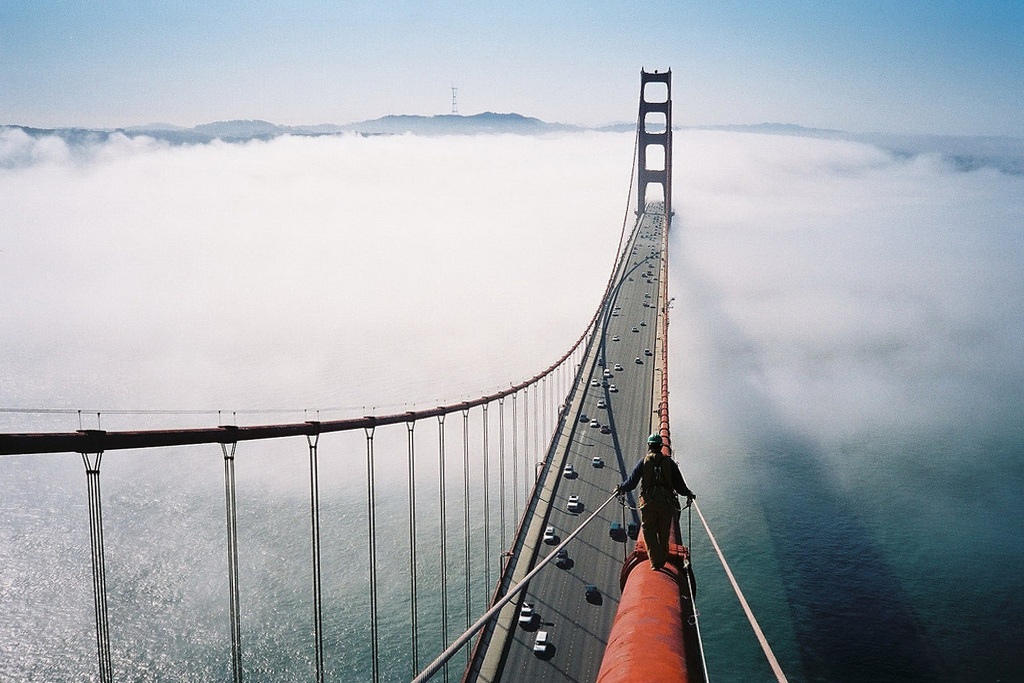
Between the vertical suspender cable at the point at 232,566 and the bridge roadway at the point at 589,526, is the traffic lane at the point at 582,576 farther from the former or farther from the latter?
the vertical suspender cable at the point at 232,566

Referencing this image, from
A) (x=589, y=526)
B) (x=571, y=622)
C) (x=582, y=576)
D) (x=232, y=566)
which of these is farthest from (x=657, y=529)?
(x=589, y=526)

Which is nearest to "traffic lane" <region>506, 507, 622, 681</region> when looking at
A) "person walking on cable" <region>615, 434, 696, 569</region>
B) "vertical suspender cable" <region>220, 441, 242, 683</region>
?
"vertical suspender cable" <region>220, 441, 242, 683</region>

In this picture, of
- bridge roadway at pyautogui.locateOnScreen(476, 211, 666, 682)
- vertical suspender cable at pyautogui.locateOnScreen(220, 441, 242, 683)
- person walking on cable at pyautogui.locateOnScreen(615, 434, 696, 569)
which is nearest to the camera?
person walking on cable at pyautogui.locateOnScreen(615, 434, 696, 569)

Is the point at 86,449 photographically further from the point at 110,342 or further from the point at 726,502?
the point at 110,342

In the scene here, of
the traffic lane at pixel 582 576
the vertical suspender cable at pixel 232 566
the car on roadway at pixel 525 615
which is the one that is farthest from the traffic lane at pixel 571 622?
the vertical suspender cable at pixel 232 566

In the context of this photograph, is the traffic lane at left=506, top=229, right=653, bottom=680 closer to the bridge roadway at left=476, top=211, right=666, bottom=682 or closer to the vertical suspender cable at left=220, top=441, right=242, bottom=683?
the bridge roadway at left=476, top=211, right=666, bottom=682

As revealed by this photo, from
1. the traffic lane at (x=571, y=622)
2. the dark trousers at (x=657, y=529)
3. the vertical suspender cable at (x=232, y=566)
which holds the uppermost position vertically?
the dark trousers at (x=657, y=529)
